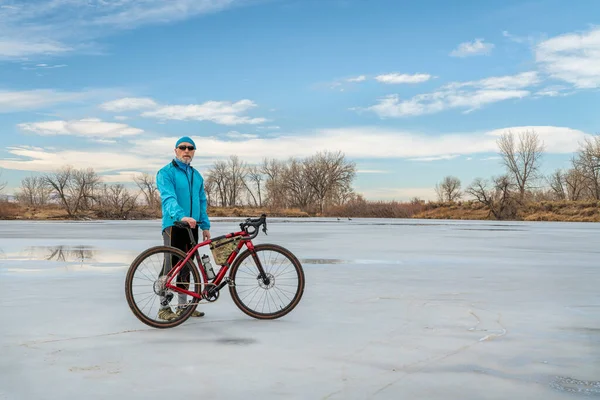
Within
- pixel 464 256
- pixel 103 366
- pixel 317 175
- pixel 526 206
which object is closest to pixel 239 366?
pixel 103 366

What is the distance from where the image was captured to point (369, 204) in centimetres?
5834

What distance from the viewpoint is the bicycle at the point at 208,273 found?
5.91 metres

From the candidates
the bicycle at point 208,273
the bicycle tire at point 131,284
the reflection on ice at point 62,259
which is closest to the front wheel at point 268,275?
the bicycle at point 208,273

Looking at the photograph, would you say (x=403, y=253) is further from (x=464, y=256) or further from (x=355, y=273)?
(x=355, y=273)

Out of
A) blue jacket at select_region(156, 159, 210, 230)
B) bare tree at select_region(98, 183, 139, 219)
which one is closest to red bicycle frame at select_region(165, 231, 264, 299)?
blue jacket at select_region(156, 159, 210, 230)

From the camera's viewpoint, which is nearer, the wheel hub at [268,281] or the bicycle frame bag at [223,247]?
the bicycle frame bag at [223,247]

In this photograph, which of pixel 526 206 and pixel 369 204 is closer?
pixel 526 206

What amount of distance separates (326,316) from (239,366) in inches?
85.4

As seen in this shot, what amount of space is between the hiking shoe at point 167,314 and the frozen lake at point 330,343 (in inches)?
6.8

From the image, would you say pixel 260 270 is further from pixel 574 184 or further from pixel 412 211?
pixel 574 184

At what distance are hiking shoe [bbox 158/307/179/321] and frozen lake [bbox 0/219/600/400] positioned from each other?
173 millimetres

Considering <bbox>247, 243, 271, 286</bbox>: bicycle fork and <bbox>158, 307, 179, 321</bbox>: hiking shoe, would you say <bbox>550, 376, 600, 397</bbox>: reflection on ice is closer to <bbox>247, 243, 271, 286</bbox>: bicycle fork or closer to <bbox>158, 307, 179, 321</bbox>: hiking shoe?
<bbox>247, 243, 271, 286</bbox>: bicycle fork

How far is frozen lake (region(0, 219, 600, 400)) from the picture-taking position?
389 centimetres

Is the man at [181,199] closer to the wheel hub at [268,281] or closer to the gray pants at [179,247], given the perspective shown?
the gray pants at [179,247]
